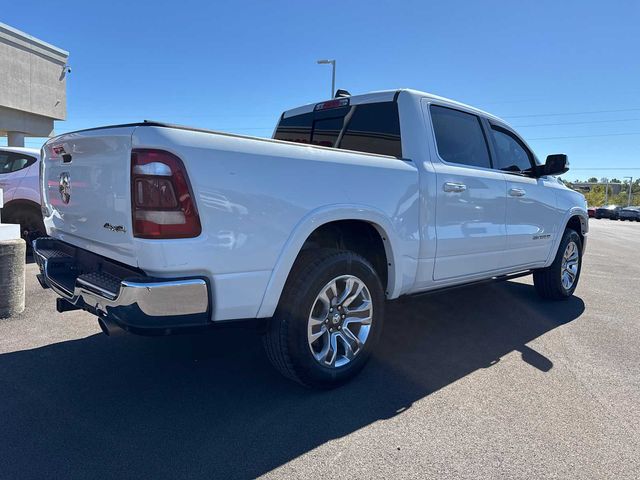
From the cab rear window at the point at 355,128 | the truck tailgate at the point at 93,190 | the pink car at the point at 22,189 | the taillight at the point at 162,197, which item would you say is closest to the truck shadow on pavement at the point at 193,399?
the truck tailgate at the point at 93,190

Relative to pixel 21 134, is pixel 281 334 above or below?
below

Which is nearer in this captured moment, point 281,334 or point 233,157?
point 233,157

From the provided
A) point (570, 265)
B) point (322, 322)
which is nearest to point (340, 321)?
point (322, 322)

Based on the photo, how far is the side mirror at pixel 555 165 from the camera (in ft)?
16.0

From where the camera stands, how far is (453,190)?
3.69 m

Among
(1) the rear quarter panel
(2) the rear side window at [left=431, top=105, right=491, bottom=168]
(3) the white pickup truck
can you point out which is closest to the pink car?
(3) the white pickup truck

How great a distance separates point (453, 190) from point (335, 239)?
1086 millimetres

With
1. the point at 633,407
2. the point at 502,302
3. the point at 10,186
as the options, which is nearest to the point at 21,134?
the point at 10,186

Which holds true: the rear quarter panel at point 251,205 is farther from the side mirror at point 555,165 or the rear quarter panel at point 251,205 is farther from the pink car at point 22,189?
the pink car at point 22,189

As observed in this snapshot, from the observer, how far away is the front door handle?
3.62 meters

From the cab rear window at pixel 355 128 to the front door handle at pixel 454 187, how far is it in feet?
1.44

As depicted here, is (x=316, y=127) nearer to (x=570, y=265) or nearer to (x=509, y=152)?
(x=509, y=152)

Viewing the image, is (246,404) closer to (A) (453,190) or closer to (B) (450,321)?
(A) (453,190)

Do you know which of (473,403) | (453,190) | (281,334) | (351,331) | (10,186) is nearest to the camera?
(281,334)
